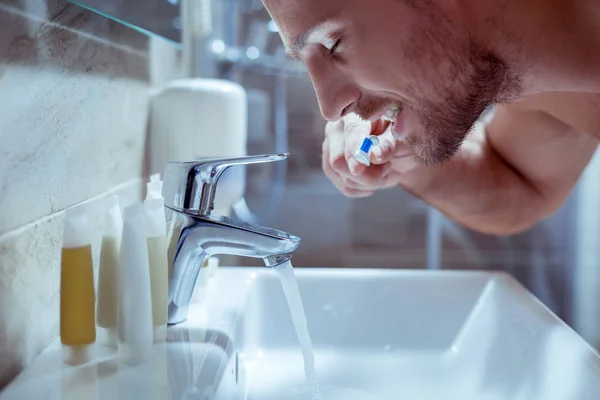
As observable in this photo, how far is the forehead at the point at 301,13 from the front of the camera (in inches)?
25.3

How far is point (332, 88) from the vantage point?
0.71 meters

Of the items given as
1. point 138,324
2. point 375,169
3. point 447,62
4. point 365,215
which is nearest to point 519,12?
point 447,62

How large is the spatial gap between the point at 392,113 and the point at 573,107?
30cm

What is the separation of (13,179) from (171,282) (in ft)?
0.65

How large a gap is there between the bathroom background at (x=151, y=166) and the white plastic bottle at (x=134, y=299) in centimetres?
8

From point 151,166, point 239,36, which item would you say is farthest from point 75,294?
point 239,36

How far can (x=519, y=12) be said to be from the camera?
25.8 inches

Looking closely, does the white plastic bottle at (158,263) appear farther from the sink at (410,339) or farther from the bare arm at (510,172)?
the bare arm at (510,172)

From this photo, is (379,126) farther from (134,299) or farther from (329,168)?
(134,299)

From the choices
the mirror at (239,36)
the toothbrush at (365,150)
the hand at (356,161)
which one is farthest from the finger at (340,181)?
the mirror at (239,36)

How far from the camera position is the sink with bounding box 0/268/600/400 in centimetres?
53

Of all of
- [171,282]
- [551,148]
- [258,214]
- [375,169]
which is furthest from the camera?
[258,214]

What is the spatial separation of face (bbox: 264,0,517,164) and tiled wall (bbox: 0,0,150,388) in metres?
0.24

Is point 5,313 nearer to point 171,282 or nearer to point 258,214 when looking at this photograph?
point 171,282
